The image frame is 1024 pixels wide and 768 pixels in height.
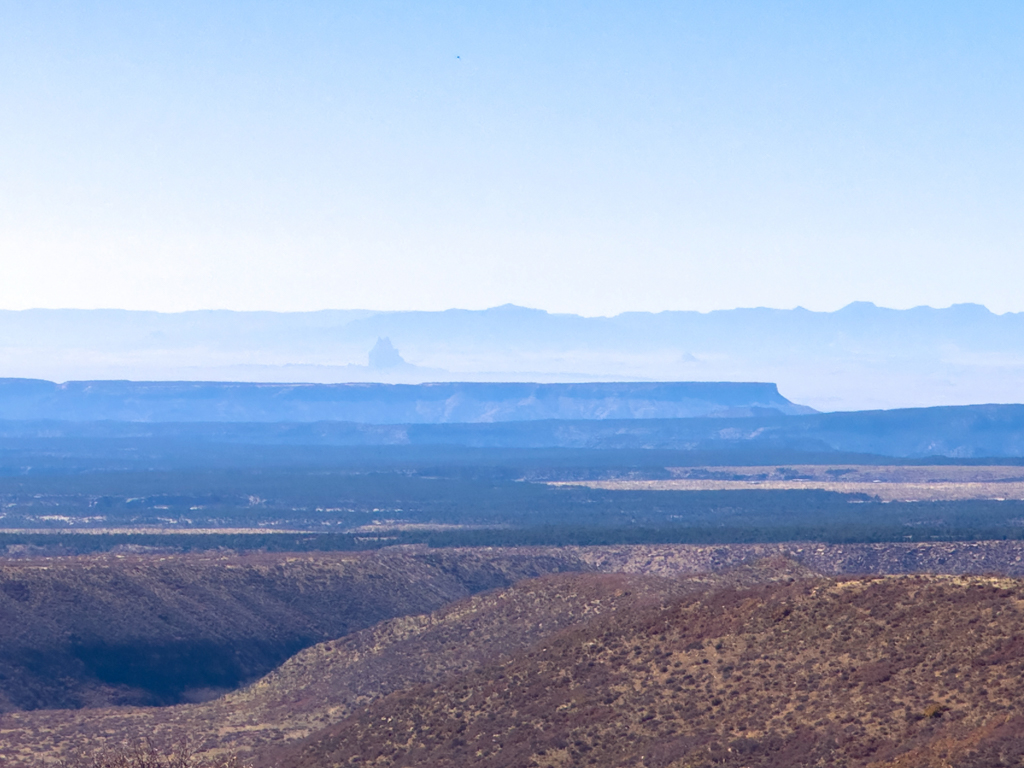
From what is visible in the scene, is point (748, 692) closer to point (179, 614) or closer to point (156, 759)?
point (156, 759)

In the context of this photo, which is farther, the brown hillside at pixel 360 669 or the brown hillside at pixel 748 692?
the brown hillside at pixel 360 669

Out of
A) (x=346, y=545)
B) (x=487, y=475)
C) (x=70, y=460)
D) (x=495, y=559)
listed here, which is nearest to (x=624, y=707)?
(x=495, y=559)

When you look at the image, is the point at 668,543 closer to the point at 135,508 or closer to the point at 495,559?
the point at 495,559

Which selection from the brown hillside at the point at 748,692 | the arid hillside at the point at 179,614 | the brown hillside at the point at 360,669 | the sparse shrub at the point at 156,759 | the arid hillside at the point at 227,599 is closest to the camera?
the sparse shrub at the point at 156,759

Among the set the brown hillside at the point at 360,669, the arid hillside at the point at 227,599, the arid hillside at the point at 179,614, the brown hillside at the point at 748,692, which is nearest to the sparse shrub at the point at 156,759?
the brown hillside at the point at 360,669

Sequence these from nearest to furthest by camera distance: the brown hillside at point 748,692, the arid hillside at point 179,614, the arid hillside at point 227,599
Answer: the brown hillside at point 748,692 → the arid hillside at point 179,614 → the arid hillside at point 227,599

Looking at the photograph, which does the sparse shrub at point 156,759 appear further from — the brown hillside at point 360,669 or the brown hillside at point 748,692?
the brown hillside at point 748,692

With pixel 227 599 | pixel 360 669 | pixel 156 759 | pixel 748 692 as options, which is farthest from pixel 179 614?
pixel 748 692

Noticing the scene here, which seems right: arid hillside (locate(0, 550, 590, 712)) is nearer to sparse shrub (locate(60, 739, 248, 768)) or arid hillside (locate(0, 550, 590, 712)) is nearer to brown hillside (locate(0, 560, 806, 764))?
brown hillside (locate(0, 560, 806, 764))

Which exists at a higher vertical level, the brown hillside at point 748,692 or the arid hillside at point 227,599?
the brown hillside at point 748,692
